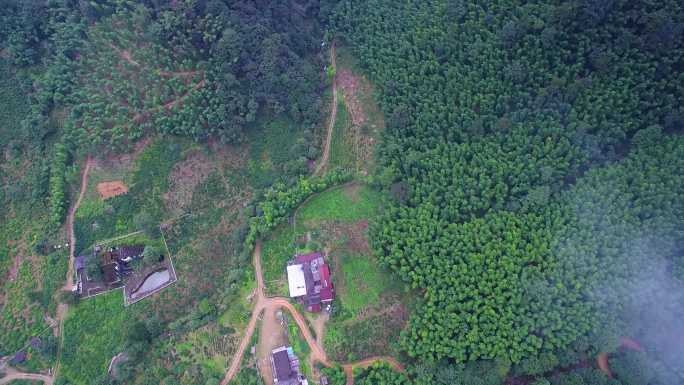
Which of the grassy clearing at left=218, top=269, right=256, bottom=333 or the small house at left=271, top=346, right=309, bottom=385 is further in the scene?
the grassy clearing at left=218, top=269, right=256, bottom=333

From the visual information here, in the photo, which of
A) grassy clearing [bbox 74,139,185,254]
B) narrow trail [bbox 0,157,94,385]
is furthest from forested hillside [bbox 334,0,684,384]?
narrow trail [bbox 0,157,94,385]

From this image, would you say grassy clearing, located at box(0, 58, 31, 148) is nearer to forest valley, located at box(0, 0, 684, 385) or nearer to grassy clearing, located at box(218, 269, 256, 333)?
forest valley, located at box(0, 0, 684, 385)

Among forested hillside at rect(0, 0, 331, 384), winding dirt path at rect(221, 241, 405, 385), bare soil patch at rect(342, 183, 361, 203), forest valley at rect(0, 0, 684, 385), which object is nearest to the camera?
forest valley at rect(0, 0, 684, 385)

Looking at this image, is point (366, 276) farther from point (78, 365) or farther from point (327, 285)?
point (78, 365)

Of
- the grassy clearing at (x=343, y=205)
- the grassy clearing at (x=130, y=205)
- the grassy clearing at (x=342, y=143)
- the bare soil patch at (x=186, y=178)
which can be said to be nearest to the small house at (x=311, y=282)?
the grassy clearing at (x=343, y=205)

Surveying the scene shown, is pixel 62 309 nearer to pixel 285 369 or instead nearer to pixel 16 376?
pixel 16 376

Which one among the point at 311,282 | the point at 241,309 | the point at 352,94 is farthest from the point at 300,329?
the point at 352,94
